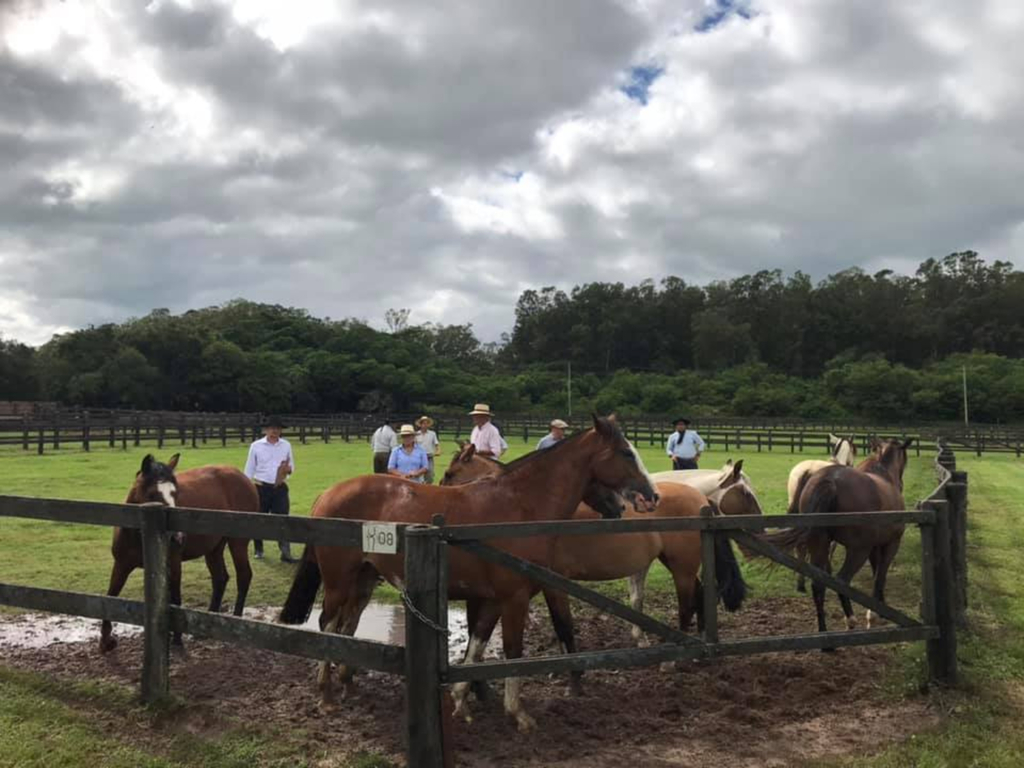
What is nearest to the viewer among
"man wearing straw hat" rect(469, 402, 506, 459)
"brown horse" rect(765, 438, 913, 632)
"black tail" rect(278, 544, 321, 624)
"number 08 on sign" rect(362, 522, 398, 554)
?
"number 08 on sign" rect(362, 522, 398, 554)

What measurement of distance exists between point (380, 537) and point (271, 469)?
6.47m

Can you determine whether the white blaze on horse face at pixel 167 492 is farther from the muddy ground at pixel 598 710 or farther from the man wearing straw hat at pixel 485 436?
the man wearing straw hat at pixel 485 436

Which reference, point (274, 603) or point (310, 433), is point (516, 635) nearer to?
point (274, 603)

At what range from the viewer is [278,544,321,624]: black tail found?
546cm

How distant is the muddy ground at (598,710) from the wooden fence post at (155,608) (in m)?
0.27

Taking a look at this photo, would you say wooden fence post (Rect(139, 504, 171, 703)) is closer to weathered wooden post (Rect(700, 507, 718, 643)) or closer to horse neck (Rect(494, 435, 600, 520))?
horse neck (Rect(494, 435, 600, 520))

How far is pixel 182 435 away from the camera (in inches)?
1225

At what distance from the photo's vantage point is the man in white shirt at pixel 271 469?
31.4 ft

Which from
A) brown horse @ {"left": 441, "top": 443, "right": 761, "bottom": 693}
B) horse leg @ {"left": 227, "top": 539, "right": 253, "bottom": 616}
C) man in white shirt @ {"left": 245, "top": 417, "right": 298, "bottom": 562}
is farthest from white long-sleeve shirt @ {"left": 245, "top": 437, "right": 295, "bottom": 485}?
brown horse @ {"left": 441, "top": 443, "right": 761, "bottom": 693}

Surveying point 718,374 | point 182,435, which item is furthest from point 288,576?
point 718,374

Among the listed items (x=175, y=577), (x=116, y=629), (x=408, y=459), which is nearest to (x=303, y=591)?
(x=175, y=577)

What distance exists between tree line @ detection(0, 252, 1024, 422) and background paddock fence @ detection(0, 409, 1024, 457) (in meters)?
19.7

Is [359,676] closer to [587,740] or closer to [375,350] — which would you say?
[587,740]

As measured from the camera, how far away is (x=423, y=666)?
349 centimetres
